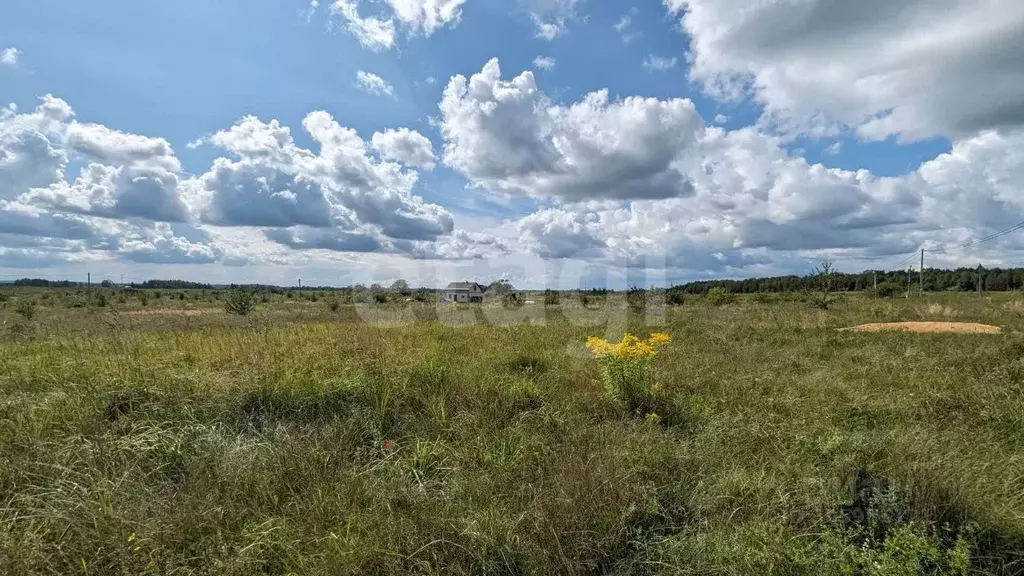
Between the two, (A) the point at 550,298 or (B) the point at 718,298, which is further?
(B) the point at 718,298

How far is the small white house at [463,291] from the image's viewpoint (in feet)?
87.1

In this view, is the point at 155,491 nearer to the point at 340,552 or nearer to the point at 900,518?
the point at 340,552

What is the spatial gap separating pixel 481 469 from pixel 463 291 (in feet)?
79.6

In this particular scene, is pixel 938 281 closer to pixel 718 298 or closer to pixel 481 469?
pixel 718 298

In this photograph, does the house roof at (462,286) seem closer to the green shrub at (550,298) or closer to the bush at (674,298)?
the green shrub at (550,298)

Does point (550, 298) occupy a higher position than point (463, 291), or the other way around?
point (463, 291)

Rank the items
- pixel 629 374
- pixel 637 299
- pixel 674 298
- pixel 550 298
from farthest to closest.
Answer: pixel 674 298, pixel 550 298, pixel 637 299, pixel 629 374

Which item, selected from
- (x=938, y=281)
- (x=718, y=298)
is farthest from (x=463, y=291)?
(x=938, y=281)

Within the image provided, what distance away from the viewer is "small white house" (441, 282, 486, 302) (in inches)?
1045

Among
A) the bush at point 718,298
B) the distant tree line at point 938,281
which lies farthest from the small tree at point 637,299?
the distant tree line at point 938,281

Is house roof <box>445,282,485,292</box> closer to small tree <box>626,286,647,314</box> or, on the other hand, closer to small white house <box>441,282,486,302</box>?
small white house <box>441,282,486,302</box>

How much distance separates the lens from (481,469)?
313 cm

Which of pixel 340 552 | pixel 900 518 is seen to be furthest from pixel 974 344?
pixel 340 552

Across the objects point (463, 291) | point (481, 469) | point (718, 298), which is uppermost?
point (463, 291)
